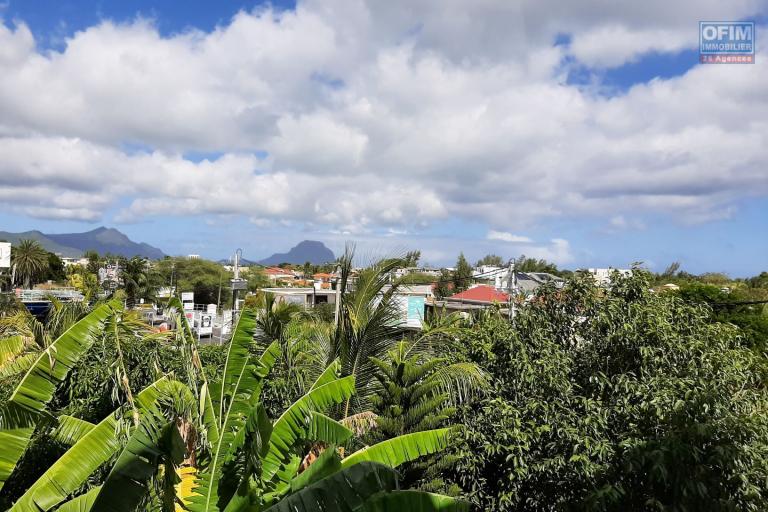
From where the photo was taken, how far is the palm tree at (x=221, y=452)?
11.8 feet

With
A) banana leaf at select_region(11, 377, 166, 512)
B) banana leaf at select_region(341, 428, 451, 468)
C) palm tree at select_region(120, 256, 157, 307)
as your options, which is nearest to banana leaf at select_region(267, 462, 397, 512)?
banana leaf at select_region(341, 428, 451, 468)

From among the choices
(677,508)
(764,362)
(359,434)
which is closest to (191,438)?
(359,434)

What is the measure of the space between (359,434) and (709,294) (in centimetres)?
2582

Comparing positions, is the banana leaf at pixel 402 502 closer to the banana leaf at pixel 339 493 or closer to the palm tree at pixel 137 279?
the banana leaf at pixel 339 493

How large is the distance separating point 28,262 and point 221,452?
6563 cm

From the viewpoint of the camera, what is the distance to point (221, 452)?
458 cm

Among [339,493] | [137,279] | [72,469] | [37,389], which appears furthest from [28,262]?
[339,493]

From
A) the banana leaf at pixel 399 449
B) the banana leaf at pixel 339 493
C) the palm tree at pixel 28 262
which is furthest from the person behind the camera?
the palm tree at pixel 28 262

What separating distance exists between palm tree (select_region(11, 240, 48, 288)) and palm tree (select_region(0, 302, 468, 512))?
203 feet

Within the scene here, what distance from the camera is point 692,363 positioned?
7.09m

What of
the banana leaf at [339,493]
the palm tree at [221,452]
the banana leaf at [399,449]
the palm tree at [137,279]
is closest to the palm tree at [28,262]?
the palm tree at [137,279]

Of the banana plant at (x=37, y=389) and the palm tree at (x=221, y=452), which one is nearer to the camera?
the palm tree at (x=221, y=452)

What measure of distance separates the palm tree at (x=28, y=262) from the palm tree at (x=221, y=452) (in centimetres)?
6198

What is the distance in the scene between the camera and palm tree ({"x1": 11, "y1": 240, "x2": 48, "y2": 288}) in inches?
2260
